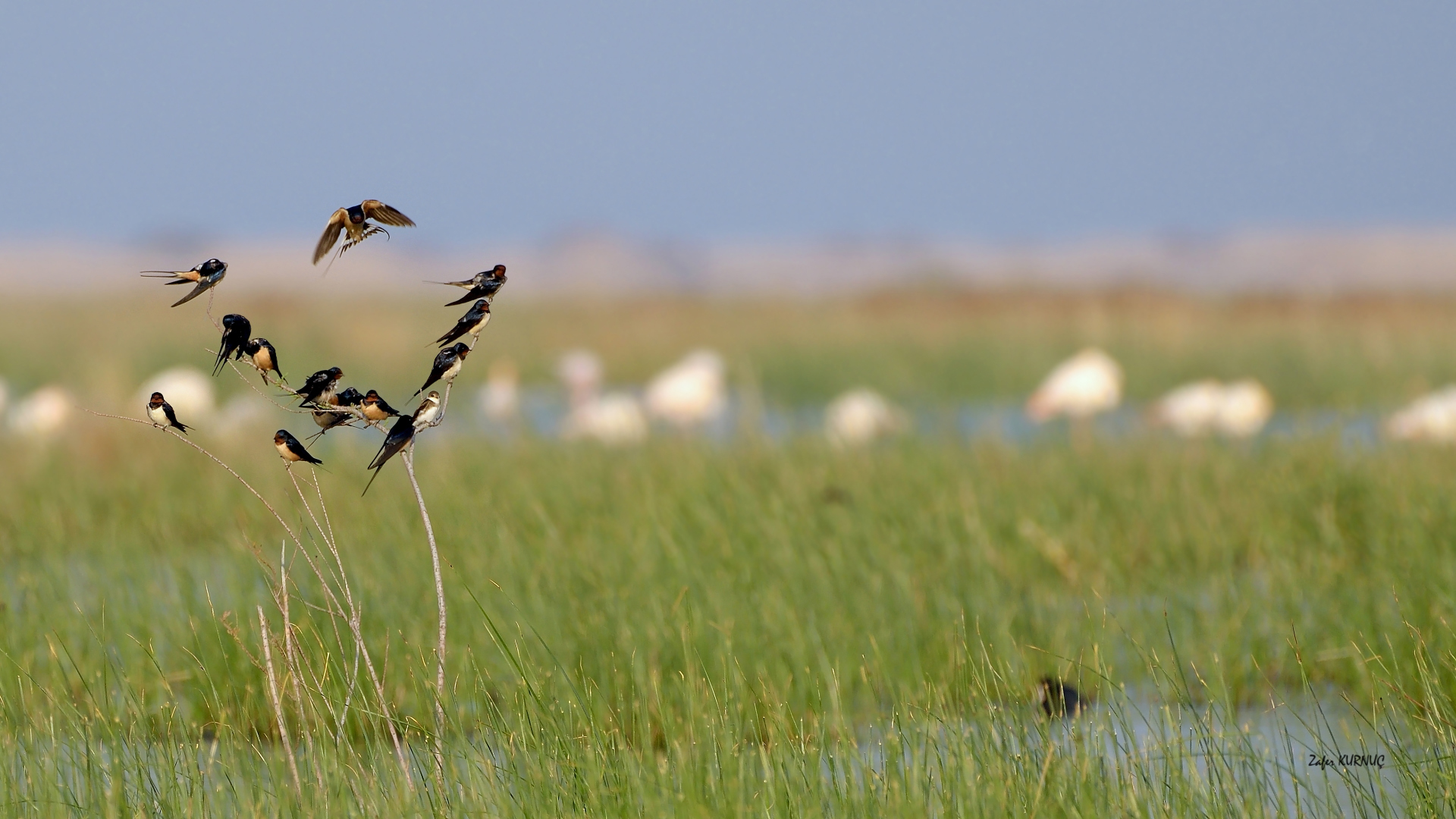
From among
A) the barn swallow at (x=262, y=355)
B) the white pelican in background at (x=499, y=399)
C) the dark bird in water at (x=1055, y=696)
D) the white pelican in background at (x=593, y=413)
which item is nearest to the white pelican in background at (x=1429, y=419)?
the white pelican in background at (x=593, y=413)

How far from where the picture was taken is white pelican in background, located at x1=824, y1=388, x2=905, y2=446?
25.1 feet

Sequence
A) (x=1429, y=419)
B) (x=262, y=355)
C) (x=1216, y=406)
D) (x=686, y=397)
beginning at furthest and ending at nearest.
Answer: (x=686, y=397)
(x=1216, y=406)
(x=1429, y=419)
(x=262, y=355)

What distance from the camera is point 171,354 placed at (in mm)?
16125

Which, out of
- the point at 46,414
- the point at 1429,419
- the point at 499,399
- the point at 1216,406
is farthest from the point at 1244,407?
the point at 46,414

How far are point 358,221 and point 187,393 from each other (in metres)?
8.89

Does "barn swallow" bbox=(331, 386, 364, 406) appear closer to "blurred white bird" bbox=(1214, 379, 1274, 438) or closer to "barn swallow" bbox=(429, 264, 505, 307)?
"barn swallow" bbox=(429, 264, 505, 307)

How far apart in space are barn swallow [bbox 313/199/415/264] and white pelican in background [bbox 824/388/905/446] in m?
4.81

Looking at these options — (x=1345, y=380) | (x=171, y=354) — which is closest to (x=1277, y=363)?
(x=1345, y=380)

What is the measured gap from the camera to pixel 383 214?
258 cm

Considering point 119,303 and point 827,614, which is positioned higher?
point 119,303

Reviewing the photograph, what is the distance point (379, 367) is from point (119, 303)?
1807cm

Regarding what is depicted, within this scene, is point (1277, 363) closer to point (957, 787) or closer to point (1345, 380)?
point (1345, 380)

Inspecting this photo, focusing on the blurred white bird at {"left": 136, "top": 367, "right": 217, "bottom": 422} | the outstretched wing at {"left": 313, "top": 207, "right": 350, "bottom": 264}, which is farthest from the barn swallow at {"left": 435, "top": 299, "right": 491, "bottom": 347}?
the blurred white bird at {"left": 136, "top": 367, "right": 217, "bottom": 422}

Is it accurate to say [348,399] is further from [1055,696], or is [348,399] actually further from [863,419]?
[863,419]
